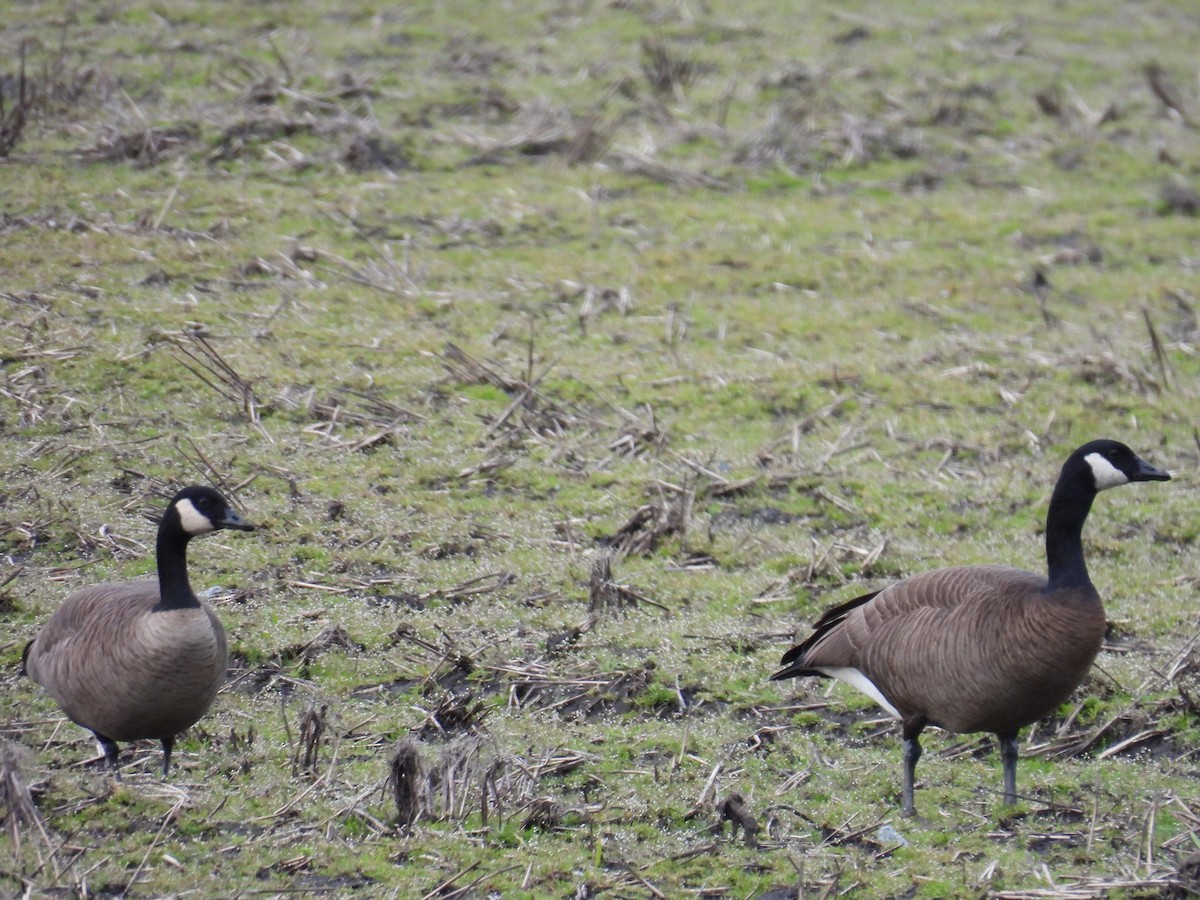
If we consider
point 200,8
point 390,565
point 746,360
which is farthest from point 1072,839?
point 200,8

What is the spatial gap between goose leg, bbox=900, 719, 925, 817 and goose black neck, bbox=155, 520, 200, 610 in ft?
10.1

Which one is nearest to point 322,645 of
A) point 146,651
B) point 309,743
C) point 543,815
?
point 309,743

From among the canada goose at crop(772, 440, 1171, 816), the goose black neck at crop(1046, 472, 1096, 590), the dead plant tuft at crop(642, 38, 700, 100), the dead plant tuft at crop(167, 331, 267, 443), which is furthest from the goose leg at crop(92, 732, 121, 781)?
the dead plant tuft at crop(642, 38, 700, 100)

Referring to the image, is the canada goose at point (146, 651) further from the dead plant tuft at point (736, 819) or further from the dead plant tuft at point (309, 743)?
the dead plant tuft at point (736, 819)

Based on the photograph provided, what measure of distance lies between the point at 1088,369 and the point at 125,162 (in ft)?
26.7

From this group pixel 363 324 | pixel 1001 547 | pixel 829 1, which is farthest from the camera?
pixel 829 1

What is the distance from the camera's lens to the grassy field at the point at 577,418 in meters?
5.87

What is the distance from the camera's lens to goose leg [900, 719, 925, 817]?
6109 millimetres

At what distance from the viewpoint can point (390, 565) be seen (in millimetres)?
7965

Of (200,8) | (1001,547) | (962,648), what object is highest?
(200,8)

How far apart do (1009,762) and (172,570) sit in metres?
3.64

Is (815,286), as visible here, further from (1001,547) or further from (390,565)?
(390,565)

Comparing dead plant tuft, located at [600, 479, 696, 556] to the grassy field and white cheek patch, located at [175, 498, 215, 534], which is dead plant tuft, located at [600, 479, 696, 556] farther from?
white cheek patch, located at [175, 498, 215, 534]

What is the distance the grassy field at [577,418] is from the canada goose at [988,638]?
16.3 inches
